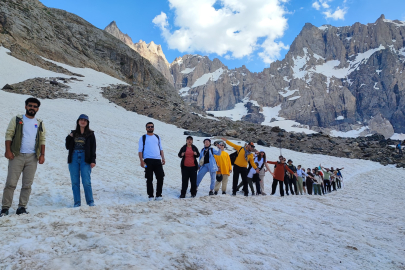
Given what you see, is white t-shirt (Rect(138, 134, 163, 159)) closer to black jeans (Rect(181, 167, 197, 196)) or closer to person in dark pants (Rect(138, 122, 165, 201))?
person in dark pants (Rect(138, 122, 165, 201))

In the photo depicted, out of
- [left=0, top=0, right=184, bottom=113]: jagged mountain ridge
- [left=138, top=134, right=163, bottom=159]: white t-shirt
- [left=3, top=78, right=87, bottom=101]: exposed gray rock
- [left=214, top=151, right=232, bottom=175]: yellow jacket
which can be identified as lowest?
[left=214, top=151, right=232, bottom=175]: yellow jacket

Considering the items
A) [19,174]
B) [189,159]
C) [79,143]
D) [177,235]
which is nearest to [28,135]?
[19,174]

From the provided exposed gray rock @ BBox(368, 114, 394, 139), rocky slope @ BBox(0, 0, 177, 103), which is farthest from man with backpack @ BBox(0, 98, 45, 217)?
exposed gray rock @ BBox(368, 114, 394, 139)

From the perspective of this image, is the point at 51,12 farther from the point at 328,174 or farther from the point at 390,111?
the point at 390,111

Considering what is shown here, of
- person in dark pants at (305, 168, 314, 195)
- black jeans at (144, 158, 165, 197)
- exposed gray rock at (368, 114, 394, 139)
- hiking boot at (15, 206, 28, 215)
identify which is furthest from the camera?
exposed gray rock at (368, 114, 394, 139)

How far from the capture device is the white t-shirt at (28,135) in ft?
15.4

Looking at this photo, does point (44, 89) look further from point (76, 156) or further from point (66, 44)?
point (76, 156)

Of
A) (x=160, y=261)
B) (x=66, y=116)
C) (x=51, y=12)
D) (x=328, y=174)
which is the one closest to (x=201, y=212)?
(x=160, y=261)

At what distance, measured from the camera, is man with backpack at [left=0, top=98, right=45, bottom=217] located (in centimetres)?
454

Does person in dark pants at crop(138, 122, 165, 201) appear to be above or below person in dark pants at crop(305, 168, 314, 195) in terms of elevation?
above

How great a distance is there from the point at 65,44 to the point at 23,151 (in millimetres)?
51192

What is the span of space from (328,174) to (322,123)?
627 feet

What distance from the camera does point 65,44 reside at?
47.3 m

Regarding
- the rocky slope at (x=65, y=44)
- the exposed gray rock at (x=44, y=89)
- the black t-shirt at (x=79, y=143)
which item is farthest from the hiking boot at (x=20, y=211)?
the rocky slope at (x=65, y=44)
